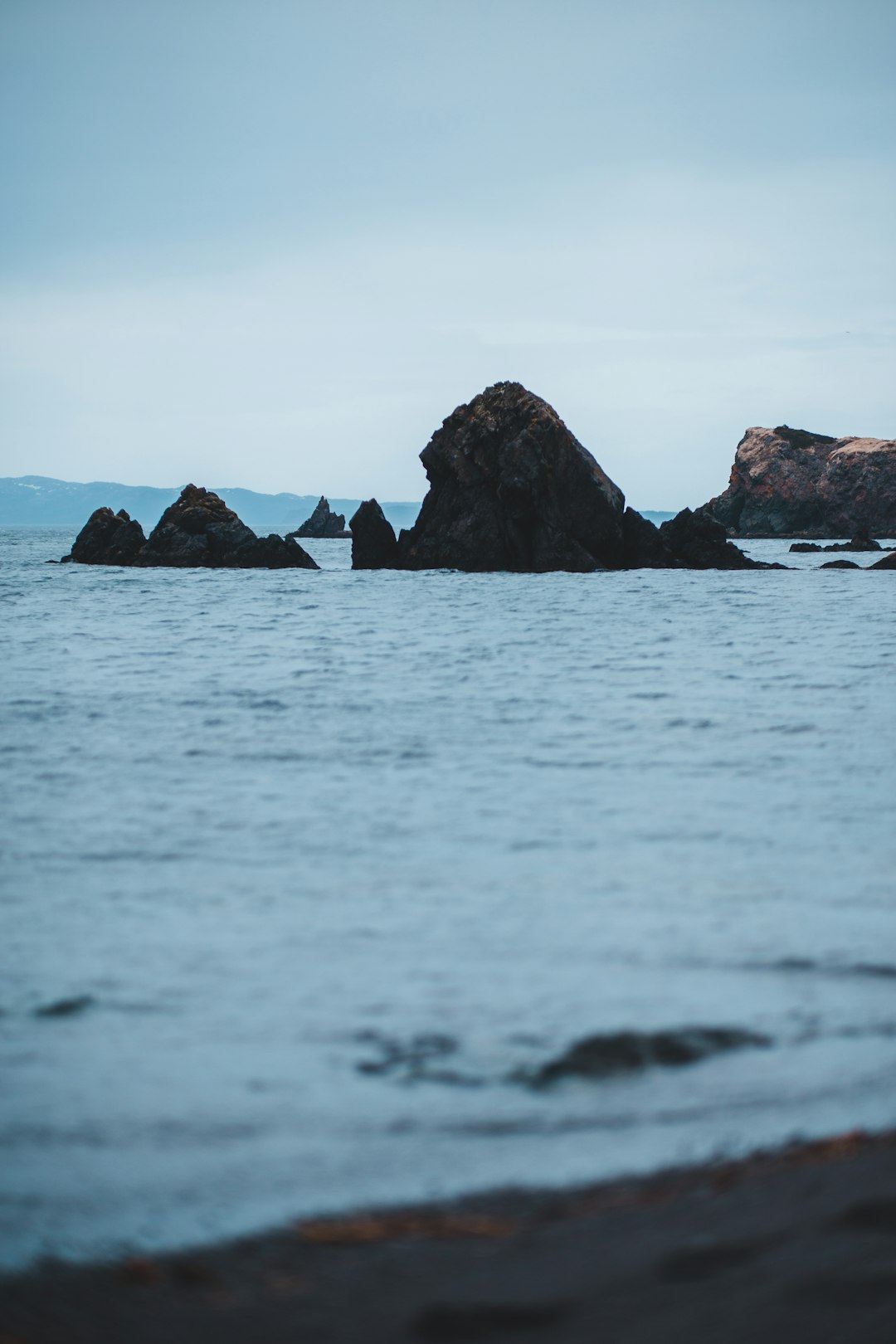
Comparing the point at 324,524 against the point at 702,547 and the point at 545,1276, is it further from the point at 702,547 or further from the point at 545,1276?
the point at 545,1276

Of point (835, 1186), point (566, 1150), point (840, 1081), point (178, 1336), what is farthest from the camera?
point (840, 1081)

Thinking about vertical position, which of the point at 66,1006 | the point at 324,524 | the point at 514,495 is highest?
the point at 324,524

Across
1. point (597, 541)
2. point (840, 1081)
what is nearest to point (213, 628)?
point (840, 1081)

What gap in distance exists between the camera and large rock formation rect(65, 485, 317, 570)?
5541cm

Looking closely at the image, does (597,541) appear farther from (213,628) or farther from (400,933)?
(400,933)

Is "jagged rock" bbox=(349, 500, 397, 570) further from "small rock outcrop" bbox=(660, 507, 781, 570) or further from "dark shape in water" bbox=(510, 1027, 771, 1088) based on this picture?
"dark shape in water" bbox=(510, 1027, 771, 1088)

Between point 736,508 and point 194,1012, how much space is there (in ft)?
426

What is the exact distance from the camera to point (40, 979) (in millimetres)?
4328

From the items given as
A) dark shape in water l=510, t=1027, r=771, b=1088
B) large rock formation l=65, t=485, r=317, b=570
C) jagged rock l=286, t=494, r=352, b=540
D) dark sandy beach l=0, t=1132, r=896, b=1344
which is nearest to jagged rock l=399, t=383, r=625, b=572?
A: large rock formation l=65, t=485, r=317, b=570

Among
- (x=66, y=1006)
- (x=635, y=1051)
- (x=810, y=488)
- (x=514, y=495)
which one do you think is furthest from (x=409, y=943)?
(x=810, y=488)

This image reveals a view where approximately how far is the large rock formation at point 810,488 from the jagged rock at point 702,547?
68812mm

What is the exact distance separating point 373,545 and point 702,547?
1727 cm

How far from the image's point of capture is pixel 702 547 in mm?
51844

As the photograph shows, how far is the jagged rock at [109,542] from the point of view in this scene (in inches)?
2307
